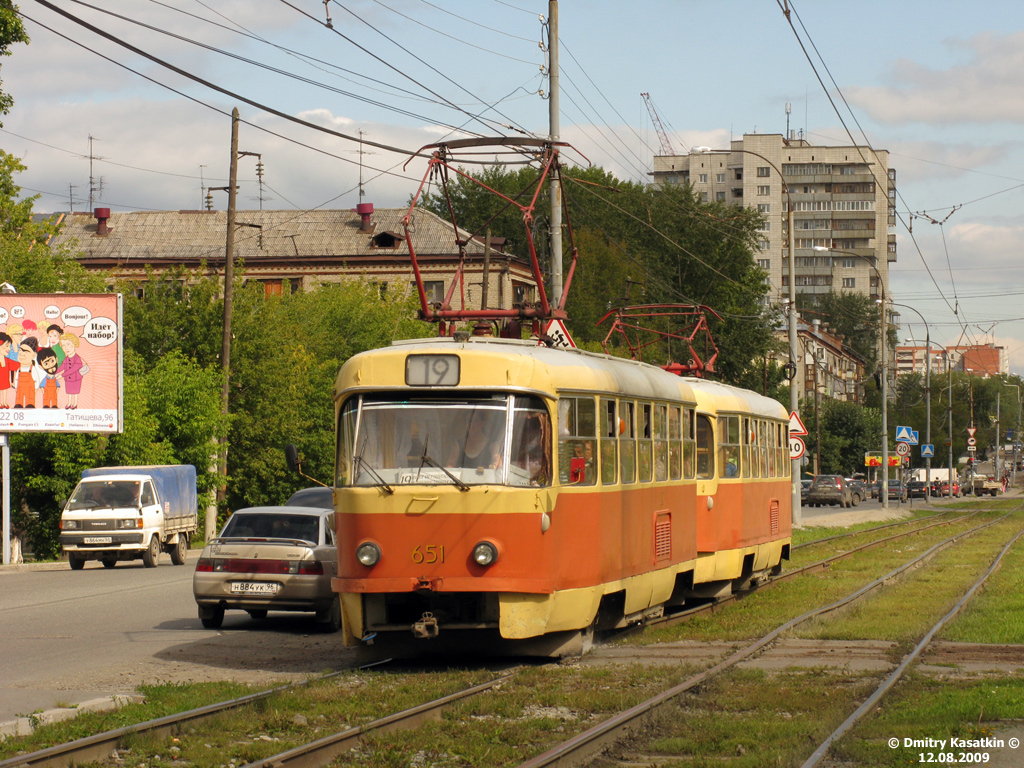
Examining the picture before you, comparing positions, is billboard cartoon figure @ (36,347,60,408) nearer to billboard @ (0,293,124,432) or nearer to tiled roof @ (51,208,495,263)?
billboard @ (0,293,124,432)

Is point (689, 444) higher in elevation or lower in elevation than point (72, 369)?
lower

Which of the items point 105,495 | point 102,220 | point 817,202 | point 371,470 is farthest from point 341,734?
point 817,202

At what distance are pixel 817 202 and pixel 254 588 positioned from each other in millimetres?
125448

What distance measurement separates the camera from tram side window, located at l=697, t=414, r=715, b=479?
17.2m

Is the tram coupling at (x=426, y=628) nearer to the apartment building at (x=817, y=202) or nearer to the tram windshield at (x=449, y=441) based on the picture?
the tram windshield at (x=449, y=441)

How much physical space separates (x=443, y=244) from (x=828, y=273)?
76535 mm

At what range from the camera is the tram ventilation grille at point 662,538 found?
14.1 metres

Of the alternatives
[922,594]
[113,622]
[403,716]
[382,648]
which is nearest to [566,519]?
[382,648]

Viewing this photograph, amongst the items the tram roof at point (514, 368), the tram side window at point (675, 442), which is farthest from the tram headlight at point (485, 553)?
the tram side window at point (675, 442)

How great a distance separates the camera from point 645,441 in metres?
13.9

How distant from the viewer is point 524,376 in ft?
37.2

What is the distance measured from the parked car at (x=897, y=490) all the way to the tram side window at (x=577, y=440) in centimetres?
6348

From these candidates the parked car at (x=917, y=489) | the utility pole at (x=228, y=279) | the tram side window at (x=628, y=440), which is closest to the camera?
the tram side window at (x=628, y=440)

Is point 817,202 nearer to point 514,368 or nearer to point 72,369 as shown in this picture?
point 72,369
